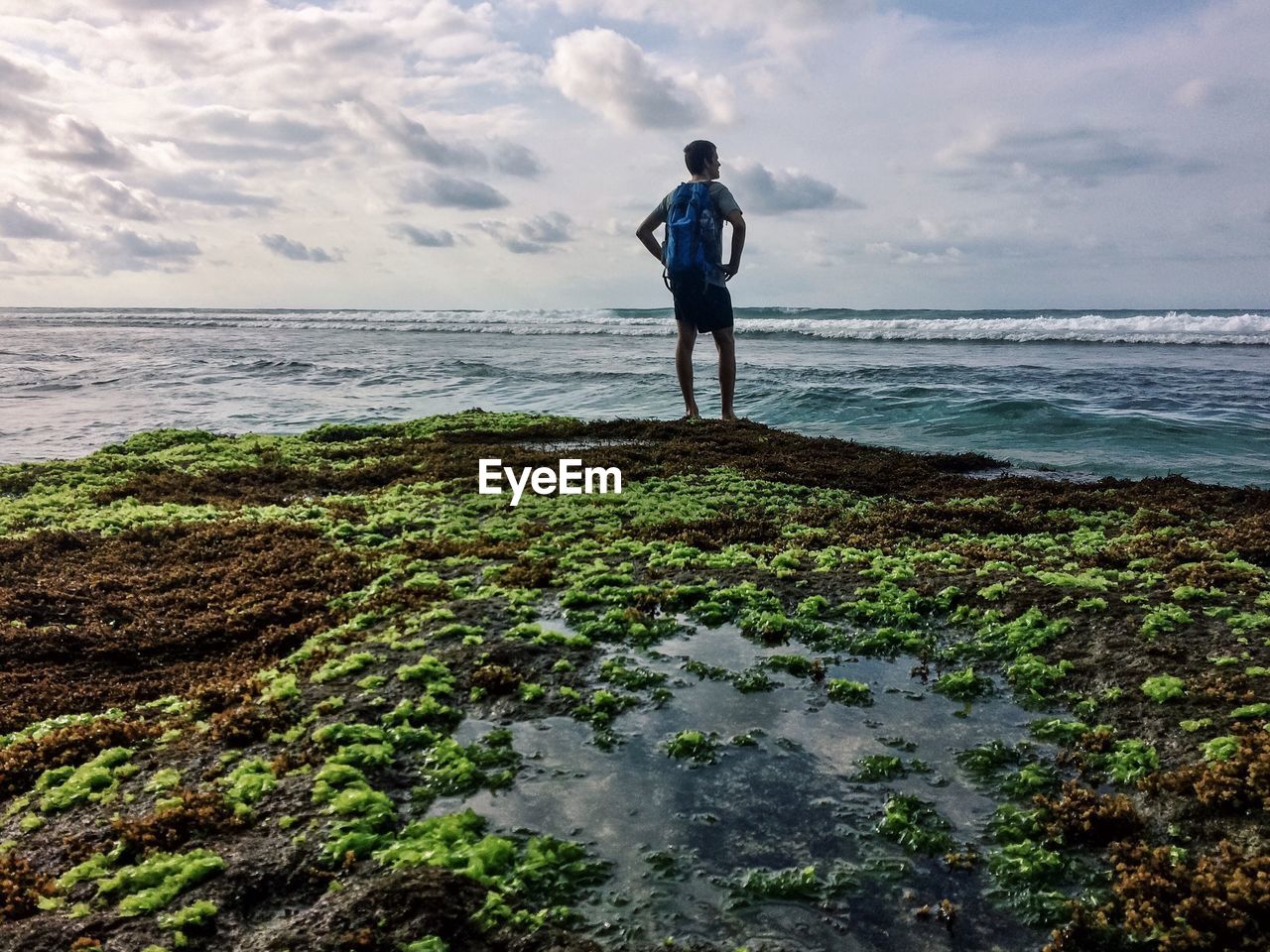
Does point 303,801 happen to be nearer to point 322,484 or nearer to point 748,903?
point 748,903

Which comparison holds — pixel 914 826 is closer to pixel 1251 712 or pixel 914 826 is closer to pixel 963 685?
pixel 963 685

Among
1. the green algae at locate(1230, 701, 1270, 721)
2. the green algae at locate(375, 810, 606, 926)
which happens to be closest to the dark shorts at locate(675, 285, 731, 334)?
the green algae at locate(1230, 701, 1270, 721)

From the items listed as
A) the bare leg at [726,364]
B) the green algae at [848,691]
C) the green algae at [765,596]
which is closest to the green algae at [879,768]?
the green algae at [765,596]

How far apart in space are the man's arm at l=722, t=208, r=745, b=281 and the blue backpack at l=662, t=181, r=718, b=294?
0.18 m

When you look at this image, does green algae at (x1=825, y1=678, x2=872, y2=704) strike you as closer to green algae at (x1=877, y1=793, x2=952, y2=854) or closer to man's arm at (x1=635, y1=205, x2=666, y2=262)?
green algae at (x1=877, y1=793, x2=952, y2=854)

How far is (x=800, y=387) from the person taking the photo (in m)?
17.0

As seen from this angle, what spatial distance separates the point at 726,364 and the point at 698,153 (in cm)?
247

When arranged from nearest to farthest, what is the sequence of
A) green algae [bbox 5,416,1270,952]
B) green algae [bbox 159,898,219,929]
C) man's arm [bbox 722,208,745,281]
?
green algae [bbox 159,898,219,929] < green algae [bbox 5,416,1270,952] < man's arm [bbox 722,208,745,281]

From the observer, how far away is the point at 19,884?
2545 millimetres

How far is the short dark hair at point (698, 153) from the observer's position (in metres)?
9.70

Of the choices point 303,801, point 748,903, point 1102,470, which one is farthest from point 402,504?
point 1102,470

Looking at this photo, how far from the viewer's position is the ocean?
11547mm

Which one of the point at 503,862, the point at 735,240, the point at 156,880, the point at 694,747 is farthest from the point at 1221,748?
the point at 735,240

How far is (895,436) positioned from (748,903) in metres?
10.4
